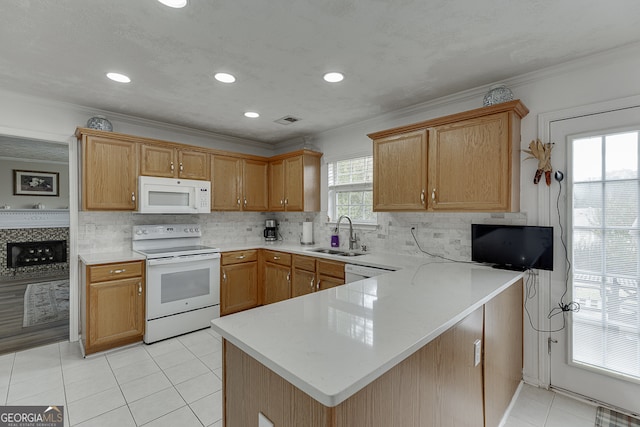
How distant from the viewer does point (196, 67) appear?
→ 88.0 inches

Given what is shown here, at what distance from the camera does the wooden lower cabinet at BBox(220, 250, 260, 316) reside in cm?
365

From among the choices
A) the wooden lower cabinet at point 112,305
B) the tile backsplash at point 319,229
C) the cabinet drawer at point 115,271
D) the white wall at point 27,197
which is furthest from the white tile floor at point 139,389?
the white wall at point 27,197

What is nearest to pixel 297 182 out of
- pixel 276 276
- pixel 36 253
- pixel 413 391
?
pixel 276 276

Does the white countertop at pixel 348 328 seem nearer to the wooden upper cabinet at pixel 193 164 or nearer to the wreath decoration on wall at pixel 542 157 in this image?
the wreath decoration on wall at pixel 542 157

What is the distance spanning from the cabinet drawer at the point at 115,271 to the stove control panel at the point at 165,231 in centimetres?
55

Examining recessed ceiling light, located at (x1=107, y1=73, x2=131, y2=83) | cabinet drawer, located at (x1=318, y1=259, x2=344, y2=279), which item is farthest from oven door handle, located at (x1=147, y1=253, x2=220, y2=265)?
recessed ceiling light, located at (x1=107, y1=73, x2=131, y2=83)

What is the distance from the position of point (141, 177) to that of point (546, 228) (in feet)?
12.3

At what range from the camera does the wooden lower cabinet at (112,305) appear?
2744 mm

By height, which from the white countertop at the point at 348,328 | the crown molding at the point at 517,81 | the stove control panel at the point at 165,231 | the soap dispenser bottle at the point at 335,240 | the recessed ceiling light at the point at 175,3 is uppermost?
the recessed ceiling light at the point at 175,3

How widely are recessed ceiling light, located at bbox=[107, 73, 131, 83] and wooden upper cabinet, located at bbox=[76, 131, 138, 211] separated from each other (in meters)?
0.86

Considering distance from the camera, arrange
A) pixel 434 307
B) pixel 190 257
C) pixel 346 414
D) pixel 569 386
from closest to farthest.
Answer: pixel 346 414 → pixel 434 307 → pixel 569 386 → pixel 190 257

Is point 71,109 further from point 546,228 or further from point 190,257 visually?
point 546,228

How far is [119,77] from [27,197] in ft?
20.1

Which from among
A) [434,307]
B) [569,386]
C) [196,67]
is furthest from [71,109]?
[569,386]
